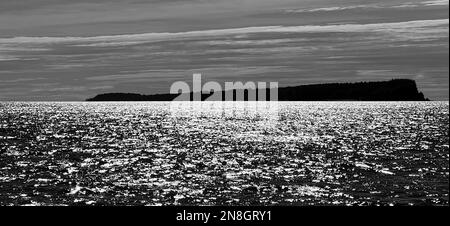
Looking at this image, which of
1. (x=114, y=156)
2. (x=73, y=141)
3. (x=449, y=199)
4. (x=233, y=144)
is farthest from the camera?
(x=73, y=141)

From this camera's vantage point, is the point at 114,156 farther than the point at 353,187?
Yes

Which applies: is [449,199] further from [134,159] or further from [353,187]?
[134,159]

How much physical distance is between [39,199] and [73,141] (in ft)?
211

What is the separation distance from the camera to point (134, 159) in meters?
78.9

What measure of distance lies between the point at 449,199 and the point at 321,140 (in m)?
64.9

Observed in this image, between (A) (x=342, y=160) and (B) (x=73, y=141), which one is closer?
(A) (x=342, y=160)

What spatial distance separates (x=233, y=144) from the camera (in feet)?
336
